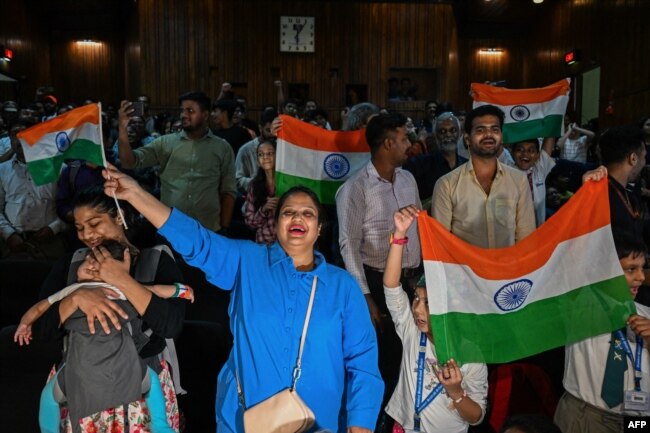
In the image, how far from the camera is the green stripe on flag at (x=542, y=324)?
103 inches

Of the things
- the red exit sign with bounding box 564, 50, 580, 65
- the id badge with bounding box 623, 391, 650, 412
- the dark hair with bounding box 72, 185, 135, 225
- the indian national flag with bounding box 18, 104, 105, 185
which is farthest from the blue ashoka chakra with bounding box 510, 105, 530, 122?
the red exit sign with bounding box 564, 50, 580, 65

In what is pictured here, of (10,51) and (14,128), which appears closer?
(14,128)

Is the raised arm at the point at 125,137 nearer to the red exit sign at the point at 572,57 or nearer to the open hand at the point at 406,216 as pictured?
the open hand at the point at 406,216

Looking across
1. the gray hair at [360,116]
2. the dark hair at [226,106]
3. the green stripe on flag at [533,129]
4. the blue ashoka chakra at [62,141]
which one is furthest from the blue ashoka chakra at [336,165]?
the dark hair at [226,106]

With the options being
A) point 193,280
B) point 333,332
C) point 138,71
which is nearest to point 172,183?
point 193,280

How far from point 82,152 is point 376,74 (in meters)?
12.9

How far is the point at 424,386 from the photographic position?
2641 mm

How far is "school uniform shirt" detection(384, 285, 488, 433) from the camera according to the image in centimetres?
262

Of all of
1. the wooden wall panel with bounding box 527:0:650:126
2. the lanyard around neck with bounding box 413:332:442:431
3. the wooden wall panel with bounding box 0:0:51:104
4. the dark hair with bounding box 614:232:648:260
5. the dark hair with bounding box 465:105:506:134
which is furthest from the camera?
the wooden wall panel with bounding box 0:0:51:104

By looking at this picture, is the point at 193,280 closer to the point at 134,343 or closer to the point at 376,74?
the point at 134,343

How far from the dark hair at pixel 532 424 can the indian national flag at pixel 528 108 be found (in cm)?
296

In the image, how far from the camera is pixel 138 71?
1562 centimetres

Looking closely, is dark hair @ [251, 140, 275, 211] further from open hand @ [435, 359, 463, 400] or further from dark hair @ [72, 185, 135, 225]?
open hand @ [435, 359, 463, 400]

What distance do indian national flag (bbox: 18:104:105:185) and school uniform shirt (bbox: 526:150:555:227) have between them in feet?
9.30
